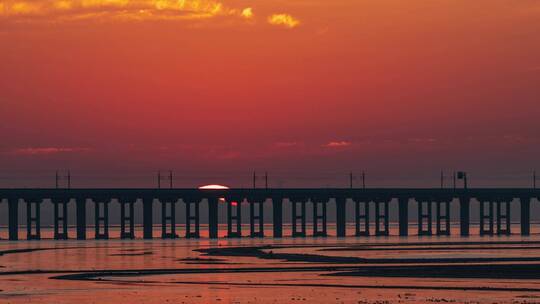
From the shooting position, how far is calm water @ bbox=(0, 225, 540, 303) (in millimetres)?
55844

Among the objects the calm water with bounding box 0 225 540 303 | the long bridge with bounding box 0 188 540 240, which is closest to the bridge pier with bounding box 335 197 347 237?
the long bridge with bounding box 0 188 540 240

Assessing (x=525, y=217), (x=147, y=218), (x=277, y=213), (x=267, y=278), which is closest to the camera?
(x=267, y=278)

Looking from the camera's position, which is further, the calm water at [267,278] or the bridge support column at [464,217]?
the bridge support column at [464,217]

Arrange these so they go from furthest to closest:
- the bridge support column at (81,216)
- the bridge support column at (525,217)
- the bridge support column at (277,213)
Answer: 1. the bridge support column at (525,217)
2. the bridge support column at (277,213)
3. the bridge support column at (81,216)

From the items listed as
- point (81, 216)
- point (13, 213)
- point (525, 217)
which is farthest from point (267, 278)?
point (525, 217)

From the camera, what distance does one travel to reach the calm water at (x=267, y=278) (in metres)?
55.8

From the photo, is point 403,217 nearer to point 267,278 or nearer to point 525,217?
point 525,217

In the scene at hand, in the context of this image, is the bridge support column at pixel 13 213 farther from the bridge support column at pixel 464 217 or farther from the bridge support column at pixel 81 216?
the bridge support column at pixel 464 217

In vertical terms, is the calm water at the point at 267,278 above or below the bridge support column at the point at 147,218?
below

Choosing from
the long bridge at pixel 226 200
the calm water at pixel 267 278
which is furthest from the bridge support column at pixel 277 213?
the calm water at pixel 267 278

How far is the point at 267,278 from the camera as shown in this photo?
2653 inches

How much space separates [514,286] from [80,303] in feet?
64.5

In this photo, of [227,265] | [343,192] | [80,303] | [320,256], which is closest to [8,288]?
[80,303]

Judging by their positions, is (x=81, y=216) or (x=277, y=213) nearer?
(x=81, y=216)
